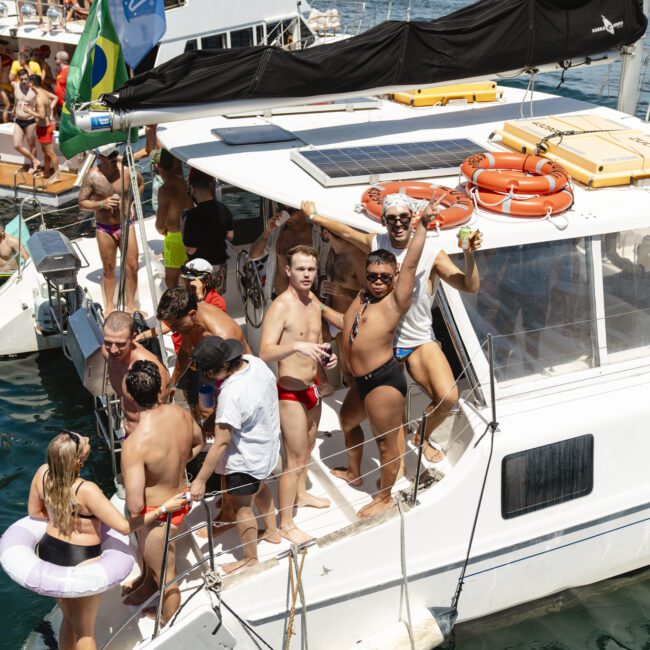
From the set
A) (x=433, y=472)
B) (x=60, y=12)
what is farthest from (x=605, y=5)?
(x=60, y=12)

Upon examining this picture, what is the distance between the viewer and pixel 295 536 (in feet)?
18.0

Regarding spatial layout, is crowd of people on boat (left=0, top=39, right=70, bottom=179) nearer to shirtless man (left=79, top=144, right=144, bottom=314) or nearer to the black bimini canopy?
shirtless man (left=79, top=144, right=144, bottom=314)

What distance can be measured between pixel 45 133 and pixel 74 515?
510 inches

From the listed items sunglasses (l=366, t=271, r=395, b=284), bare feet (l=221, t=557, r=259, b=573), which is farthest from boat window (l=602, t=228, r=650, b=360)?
bare feet (l=221, t=557, r=259, b=573)

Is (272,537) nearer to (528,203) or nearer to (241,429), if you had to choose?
(241,429)

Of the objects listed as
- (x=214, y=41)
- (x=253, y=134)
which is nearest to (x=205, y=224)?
(x=253, y=134)

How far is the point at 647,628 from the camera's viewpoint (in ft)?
20.6

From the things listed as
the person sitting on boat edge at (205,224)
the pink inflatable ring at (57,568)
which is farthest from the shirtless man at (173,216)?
the pink inflatable ring at (57,568)

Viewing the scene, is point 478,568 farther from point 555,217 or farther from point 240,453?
point 555,217

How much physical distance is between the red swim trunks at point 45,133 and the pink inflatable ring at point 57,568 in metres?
12.6

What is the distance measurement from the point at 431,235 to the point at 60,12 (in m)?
16.2

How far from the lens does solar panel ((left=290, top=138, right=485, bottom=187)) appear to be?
6.36 meters

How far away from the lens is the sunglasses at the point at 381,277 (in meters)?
5.22

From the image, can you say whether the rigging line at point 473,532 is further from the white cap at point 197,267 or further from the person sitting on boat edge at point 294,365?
the white cap at point 197,267
